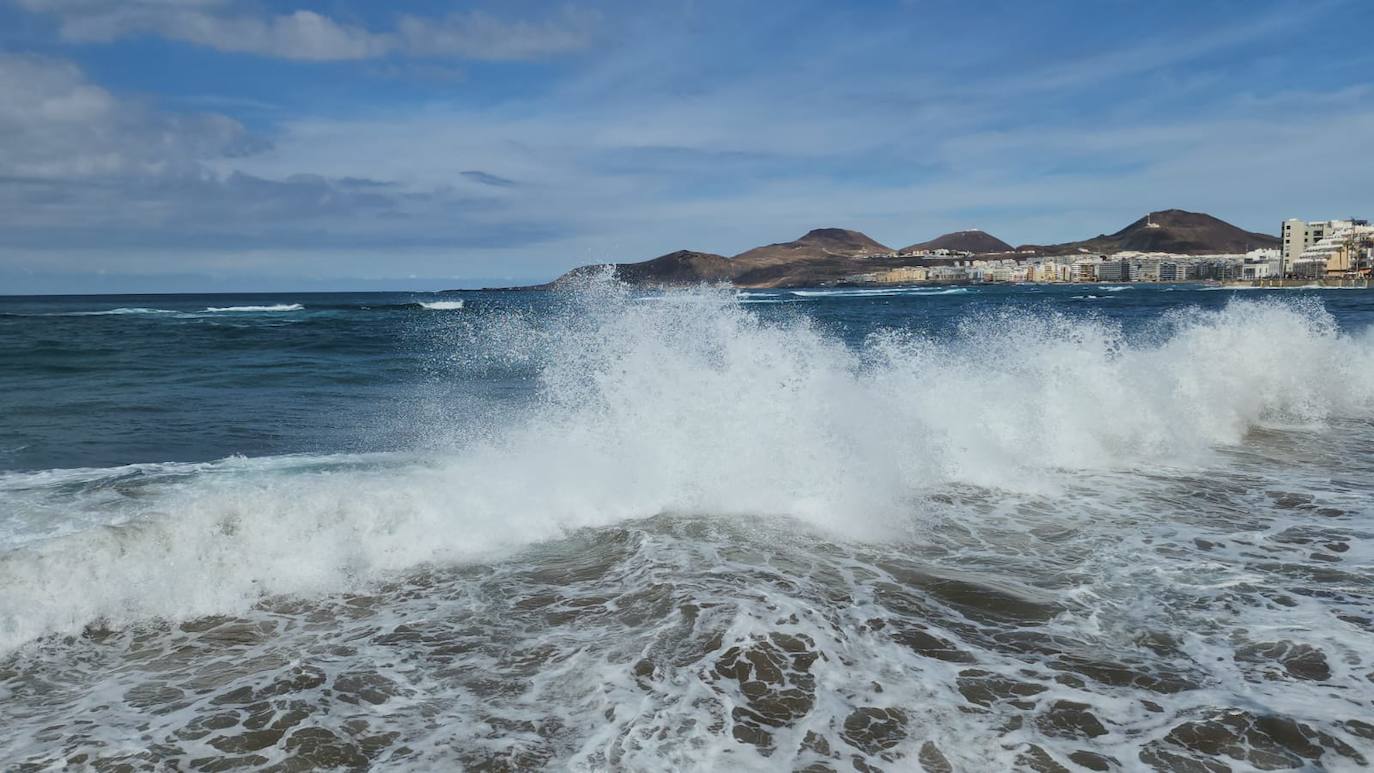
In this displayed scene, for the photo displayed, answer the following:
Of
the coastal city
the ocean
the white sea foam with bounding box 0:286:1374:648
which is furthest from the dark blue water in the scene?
the coastal city

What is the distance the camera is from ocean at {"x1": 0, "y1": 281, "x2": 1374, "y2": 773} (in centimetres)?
397

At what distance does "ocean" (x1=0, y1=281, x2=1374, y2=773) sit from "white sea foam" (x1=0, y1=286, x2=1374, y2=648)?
0.04 metres

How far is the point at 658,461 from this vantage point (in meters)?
8.69

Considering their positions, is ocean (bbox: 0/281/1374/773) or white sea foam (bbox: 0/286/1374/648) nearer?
ocean (bbox: 0/281/1374/773)

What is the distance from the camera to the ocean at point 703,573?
3.97m

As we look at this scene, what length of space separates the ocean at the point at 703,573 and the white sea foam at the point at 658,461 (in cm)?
4

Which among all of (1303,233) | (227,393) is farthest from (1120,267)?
(227,393)

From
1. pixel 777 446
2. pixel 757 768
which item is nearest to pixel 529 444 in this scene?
pixel 777 446

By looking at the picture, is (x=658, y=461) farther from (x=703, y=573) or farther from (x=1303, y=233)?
(x=1303, y=233)

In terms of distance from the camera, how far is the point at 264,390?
15.8 m

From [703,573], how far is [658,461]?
2738mm

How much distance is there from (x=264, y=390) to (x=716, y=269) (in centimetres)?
6918

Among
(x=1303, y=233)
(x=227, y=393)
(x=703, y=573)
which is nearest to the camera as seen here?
(x=703, y=573)

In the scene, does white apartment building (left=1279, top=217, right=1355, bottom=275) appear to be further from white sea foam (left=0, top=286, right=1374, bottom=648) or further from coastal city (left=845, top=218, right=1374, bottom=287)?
white sea foam (left=0, top=286, right=1374, bottom=648)
